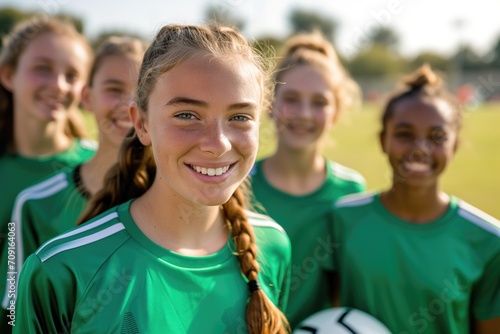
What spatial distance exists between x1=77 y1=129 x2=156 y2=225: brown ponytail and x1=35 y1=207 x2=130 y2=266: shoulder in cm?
27

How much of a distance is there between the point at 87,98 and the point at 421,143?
2.08 m

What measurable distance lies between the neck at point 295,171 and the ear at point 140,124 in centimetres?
160

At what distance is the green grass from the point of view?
12938 millimetres

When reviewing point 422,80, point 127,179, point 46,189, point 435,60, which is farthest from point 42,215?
point 435,60

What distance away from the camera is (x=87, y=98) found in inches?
148

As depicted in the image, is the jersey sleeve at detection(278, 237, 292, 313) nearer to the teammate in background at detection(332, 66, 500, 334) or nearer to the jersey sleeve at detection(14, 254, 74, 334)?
the teammate in background at detection(332, 66, 500, 334)

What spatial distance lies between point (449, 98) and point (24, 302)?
2.74 meters

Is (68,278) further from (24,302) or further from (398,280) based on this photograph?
(398,280)

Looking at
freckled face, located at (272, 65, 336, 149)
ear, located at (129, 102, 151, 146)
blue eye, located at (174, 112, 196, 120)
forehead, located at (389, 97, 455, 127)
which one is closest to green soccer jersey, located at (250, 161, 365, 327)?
freckled face, located at (272, 65, 336, 149)

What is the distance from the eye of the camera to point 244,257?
2355 millimetres

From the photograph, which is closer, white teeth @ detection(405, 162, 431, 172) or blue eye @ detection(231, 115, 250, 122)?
blue eye @ detection(231, 115, 250, 122)

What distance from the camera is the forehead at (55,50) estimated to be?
390 centimetres

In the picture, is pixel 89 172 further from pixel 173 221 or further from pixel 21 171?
pixel 173 221

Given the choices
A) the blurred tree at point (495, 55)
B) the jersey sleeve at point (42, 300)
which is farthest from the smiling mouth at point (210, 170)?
the blurred tree at point (495, 55)
